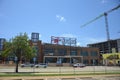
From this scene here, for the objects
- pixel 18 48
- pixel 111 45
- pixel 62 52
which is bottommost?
pixel 18 48

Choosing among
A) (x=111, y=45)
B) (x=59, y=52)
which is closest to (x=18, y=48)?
(x=59, y=52)

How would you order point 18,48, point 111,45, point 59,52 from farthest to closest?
point 111,45 → point 59,52 → point 18,48

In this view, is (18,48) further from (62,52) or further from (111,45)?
(111,45)

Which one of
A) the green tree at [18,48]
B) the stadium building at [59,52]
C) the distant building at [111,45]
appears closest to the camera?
the green tree at [18,48]

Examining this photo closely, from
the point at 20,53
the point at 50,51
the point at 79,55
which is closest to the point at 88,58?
the point at 79,55

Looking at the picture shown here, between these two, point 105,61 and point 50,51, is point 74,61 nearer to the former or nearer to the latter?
point 50,51

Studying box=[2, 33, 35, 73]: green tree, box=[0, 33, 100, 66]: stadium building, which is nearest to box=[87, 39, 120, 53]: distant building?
box=[0, 33, 100, 66]: stadium building

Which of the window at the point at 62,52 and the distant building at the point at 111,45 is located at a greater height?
the distant building at the point at 111,45

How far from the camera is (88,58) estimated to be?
3519 inches

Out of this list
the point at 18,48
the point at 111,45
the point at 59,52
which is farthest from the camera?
the point at 111,45

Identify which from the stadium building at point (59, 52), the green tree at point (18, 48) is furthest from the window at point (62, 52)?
the green tree at point (18, 48)

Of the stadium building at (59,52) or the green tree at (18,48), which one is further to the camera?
the stadium building at (59,52)

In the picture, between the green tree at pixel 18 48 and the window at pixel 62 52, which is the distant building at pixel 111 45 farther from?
the green tree at pixel 18 48

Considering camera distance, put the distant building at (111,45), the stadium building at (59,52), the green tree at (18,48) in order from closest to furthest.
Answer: the green tree at (18,48) → the stadium building at (59,52) → the distant building at (111,45)
